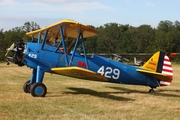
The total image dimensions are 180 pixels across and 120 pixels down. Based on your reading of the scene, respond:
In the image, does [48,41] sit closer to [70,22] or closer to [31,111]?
[70,22]

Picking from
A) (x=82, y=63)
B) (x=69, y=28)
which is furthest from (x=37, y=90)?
(x=69, y=28)

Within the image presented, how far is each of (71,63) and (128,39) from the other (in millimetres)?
69408

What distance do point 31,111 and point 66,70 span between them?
241 centimetres

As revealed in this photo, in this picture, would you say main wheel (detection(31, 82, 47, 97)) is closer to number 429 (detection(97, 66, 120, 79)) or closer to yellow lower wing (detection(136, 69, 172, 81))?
number 429 (detection(97, 66, 120, 79))

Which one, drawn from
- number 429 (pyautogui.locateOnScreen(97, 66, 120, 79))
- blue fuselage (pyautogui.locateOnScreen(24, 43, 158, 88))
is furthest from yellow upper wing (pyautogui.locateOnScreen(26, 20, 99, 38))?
number 429 (pyautogui.locateOnScreen(97, 66, 120, 79))

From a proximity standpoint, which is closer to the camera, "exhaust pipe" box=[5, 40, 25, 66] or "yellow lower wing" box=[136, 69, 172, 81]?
"exhaust pipe" box=[5, 40, 25, 66]

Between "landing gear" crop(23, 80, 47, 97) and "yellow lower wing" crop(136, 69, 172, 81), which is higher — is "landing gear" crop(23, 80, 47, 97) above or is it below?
below

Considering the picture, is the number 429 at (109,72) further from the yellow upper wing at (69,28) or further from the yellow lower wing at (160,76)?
the yellow upper wing at (69,28)

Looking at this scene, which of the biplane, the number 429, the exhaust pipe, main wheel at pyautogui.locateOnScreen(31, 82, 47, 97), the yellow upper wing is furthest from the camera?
the number 429

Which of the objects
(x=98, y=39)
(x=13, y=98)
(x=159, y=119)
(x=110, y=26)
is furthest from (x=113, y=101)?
(x=110, y=26)

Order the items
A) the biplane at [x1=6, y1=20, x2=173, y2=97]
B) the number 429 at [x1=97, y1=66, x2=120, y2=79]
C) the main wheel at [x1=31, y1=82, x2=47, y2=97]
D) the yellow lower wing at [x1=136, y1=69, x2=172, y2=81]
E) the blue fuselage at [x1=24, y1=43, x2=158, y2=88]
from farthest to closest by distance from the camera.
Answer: the yellow lower wing at [x1=136, y1=69, x2=172, y2=81]
the number 429 at [x1=97, y1=66, x2=120, y2=79]
the blue fuselage at [x1=24, y1=43, x2=158, y2=88]
the biplane at [x1=6, y1=20, x2=173, y2=97]
the main wheel at [x1=31, y1=82, x2=47, y2=97]

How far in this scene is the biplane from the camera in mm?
9555

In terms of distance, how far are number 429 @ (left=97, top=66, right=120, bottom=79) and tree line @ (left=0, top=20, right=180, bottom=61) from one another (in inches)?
2135

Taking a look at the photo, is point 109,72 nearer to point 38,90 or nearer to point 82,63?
point 82,63
